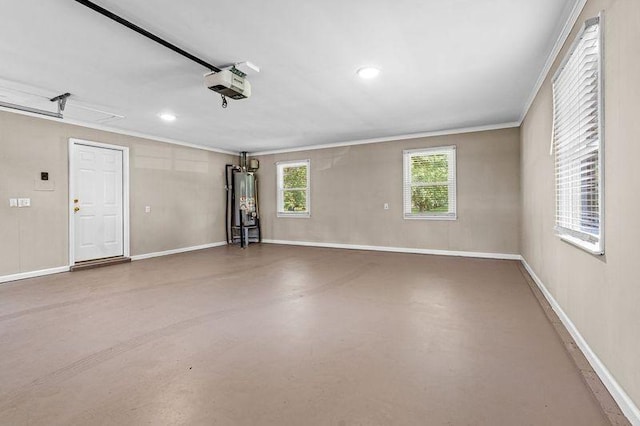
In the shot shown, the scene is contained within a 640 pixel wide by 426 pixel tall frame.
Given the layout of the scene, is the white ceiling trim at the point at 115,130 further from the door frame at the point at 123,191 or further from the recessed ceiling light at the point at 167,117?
the recessed ceiling light at the point at 167,117

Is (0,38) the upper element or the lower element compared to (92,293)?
upper

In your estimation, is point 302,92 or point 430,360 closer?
point 430,360

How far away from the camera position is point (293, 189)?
7.95m

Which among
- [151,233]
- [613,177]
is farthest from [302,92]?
[151,233]

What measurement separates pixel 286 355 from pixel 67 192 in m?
5.04

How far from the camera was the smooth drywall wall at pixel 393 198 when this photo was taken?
18.6 ft

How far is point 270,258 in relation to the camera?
602cm

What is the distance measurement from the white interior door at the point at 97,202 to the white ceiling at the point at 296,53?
0.83 m

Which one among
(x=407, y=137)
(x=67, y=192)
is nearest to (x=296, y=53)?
(x=407, y=137)

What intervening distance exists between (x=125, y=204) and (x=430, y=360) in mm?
6019

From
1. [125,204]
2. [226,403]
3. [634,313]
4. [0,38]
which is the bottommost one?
[226,403]

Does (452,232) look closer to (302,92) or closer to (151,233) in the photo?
(302,92)

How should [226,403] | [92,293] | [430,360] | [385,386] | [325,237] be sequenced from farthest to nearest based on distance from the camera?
[325,237], [92,293], [430,360], [385,386], [226,403]

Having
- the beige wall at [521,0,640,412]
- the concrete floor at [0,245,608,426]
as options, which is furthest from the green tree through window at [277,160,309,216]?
the beige wall at [521,0,640,412]
